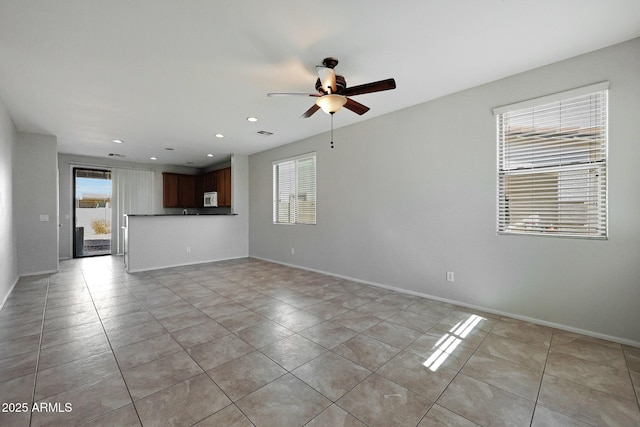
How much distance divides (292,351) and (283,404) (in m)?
0.63

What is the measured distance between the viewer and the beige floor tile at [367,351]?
2.13 meters

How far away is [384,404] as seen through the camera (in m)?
1.68

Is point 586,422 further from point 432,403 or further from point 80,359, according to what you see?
point 80,359

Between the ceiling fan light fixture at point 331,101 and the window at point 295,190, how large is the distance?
8.53ft

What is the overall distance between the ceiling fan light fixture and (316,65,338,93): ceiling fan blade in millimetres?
73

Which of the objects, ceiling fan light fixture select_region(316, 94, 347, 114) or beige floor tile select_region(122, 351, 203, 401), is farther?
ceiling fan light fixture select_region(316, 94, 347, 114)

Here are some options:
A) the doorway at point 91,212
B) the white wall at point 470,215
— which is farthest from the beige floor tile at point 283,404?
the doorway at point 91,212

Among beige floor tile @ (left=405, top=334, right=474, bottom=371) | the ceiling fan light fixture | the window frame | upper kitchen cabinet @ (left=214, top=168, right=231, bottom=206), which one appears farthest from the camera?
upper kitchen cabinet @ (left=214, top=168, right=231, bottom=206)

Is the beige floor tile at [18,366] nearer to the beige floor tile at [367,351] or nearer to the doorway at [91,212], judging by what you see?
the beige floor tile at [367,351]

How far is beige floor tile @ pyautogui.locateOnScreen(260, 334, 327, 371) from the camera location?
2135 mm

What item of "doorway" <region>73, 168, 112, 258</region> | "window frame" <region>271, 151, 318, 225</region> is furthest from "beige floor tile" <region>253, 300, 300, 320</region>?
"doorway" <region>73, 168, 112, 258</region>

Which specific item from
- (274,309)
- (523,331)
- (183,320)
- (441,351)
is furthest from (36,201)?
(523,331)

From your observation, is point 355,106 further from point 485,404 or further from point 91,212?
point 91,212

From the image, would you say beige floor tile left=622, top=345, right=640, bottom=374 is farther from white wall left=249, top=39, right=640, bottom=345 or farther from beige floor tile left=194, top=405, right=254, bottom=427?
beige floor tile left=194, top=405, right=254, bottom=427
